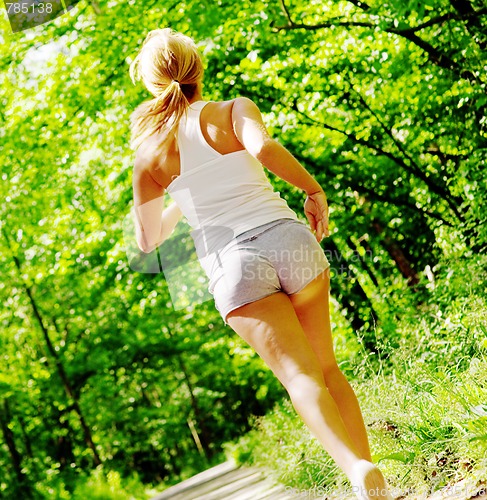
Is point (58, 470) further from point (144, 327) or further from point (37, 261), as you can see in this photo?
point (37, 261)

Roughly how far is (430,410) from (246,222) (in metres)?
1.77

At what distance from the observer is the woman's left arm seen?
272 cm

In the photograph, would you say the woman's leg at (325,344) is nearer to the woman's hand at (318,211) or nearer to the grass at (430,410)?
the woman's hand at (318,211)

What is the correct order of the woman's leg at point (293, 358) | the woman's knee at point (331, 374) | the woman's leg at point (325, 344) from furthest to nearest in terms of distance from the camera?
the woman's knee at point (331, 374)
the woman's leg at point (325, 344)
the woman's leg at point (293, 358)

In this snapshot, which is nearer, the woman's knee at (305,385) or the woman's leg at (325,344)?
the woman's knee at (305,385)

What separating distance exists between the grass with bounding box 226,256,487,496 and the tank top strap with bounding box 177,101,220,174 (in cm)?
150

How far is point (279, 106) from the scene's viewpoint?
8.42 m

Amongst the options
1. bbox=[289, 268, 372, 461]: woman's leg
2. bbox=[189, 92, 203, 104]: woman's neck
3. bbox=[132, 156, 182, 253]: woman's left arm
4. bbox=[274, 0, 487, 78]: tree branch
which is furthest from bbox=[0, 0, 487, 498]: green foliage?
bbox=[189, 92, 203, 104]: woman's neck

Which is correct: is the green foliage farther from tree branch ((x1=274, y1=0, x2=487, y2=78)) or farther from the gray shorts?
the gray shorts

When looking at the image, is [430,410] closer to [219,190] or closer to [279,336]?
[279,336]

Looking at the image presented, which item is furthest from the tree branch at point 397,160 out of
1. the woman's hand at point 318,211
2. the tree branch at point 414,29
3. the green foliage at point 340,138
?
the woman's hand at point 318,211

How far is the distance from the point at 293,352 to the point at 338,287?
24.4 feet

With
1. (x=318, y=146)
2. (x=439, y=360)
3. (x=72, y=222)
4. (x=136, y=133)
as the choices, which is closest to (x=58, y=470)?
(x=72, y=222)

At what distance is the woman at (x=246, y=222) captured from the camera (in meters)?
2.49
